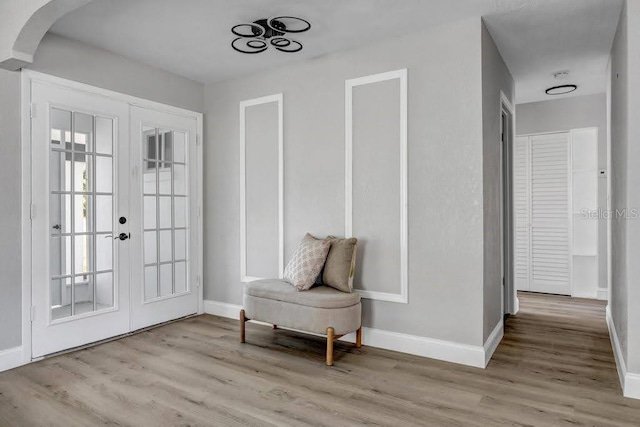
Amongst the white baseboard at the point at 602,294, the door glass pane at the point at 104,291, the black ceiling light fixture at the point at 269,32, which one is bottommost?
the white baseboard at the point at 602,294

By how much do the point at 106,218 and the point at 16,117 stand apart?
1.03 m

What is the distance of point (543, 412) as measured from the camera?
2309 millimetres

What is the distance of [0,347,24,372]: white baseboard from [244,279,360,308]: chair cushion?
172cm

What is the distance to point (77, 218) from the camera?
134 inches

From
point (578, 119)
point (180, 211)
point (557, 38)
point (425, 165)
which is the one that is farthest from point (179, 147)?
point (578, 119)

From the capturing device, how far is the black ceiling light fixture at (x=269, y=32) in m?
2.99

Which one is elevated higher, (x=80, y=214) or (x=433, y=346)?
(x=80, y=214)

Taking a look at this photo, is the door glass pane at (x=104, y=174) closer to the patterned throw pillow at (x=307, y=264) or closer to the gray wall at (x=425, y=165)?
the gray wall at (x=425, y=165)

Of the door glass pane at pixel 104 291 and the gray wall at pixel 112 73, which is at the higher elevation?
the gray wall at pixel 112 73

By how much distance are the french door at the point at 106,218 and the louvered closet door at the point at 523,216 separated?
4398 millimetres

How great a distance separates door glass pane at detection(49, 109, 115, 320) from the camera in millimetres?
3275

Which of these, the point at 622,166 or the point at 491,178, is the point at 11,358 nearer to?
the point at 491,178

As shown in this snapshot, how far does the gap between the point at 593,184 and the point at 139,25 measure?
18.4 ft

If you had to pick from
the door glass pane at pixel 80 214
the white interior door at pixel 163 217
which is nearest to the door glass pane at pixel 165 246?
the white interior door at pixel 163 217
